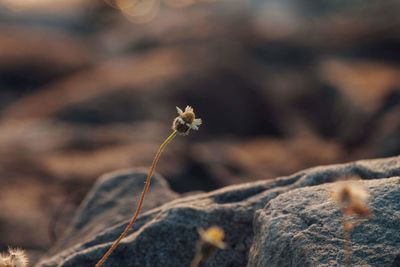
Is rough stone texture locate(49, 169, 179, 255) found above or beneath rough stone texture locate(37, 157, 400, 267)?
above

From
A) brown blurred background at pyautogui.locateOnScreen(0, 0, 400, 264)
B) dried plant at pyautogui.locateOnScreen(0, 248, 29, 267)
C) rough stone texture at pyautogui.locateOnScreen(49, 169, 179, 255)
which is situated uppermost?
brown blurred background at pyautogui.locateOnScreen(0, 0, 400, 264)

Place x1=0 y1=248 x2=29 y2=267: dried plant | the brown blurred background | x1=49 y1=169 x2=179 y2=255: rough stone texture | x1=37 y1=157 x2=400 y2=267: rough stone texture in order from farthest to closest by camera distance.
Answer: the brown blurred background, x1=49 y1=169 x2=179 y2=255: rough stone texture, x1=37 y1=157 x2=400 y2=267: rough stone texture, x1=0 y1=248 x2=29 y2=267: dried plant

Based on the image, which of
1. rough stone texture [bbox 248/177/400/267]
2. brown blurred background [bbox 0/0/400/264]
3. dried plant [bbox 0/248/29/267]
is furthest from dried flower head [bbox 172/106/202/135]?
brown blurred background [bbox 0/0/400/264]

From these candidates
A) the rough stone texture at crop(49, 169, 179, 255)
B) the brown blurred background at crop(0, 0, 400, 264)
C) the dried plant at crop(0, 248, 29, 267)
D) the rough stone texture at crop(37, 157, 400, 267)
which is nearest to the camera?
the dried plant at crop(0, 248, 29, 267)

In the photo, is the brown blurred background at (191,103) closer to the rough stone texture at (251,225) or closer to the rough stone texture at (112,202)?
the rough stone texture at (112,202)

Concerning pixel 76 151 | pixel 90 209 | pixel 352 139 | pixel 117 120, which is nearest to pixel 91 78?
pixel 117 120

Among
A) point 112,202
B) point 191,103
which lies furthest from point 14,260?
point 191,103

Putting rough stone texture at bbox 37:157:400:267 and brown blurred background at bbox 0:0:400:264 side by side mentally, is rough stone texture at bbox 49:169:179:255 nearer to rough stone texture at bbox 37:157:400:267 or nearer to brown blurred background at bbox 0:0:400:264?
rough stone texture at bbox 37:157:400:267
